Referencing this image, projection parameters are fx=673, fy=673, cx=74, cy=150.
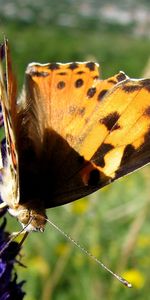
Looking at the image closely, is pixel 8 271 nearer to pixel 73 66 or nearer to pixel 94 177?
pixel 94 177

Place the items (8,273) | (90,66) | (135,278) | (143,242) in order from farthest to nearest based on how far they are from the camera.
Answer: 1. (143,242)
2. (135,278)
3. (90,66)
4. (8,273)

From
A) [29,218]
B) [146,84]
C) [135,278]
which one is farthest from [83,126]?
[135,278]

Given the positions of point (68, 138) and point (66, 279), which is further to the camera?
point (66, 279)

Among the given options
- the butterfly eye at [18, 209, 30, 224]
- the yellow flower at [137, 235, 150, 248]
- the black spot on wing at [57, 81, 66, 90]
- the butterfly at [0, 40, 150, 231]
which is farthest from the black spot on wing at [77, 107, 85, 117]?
the yellow flower at [137, 235, 150, 248]

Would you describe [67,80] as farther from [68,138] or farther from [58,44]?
[58,44]

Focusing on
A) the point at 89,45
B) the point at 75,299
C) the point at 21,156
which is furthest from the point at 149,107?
the point at 89,45

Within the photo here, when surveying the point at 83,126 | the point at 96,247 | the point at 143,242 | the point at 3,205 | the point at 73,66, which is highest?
the point at 73,66

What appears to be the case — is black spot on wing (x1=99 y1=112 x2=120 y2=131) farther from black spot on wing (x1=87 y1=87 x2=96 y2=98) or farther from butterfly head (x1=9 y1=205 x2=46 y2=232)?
butterfly head (x1=9 y1=205 x2=46 y2=232)
